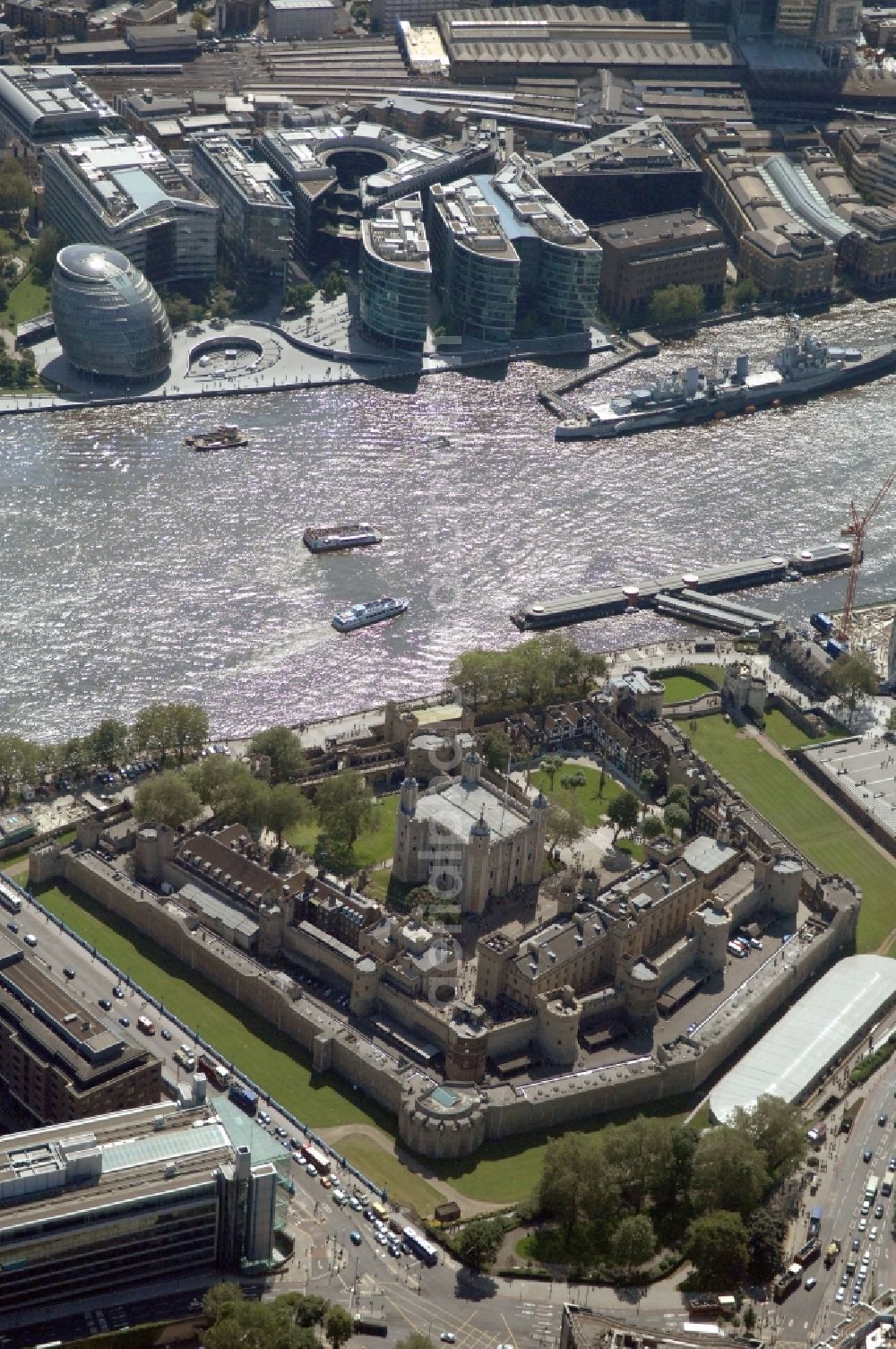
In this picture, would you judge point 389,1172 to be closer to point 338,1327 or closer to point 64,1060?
point 338,1327

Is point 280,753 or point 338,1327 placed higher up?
point 280,753

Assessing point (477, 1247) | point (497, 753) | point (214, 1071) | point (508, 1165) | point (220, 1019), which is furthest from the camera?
point (497, 753)

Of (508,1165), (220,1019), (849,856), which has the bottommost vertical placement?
(508,1165)

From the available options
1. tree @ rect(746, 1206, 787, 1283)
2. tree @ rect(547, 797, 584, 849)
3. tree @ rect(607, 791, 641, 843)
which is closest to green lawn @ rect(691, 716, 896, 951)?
tree @ rect(607, 791, 641, 843)

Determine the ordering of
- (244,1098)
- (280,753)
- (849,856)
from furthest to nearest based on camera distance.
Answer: (280,753) → (849,856) → (244,1098)

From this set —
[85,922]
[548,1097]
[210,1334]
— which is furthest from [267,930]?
[210,1334]

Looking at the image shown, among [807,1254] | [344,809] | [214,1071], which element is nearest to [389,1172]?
[214,1071]

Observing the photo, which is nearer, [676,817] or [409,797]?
[409,797]

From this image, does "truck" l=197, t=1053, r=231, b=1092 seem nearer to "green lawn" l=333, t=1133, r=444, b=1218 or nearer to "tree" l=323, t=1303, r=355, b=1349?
"green lawn" l=333, t=1133, r=444, b=1218
